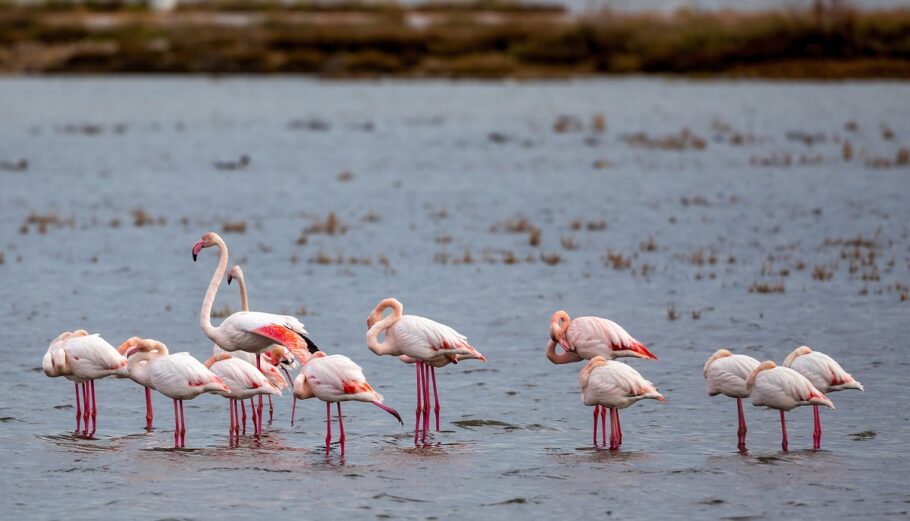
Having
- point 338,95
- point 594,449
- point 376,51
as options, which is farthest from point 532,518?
point 376,51

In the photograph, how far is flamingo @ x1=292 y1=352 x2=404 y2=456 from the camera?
413 inches

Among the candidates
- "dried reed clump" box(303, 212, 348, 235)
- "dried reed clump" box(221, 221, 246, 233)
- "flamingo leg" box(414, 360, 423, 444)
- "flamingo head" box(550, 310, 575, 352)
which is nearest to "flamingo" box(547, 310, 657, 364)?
"flamingo head" box(550, 310, 575, 352)

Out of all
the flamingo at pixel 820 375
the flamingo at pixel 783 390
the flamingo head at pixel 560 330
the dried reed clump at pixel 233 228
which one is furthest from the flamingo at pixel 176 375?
the dried reed clump at pixel 233 228

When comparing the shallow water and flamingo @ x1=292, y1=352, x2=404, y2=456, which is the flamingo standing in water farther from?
the shallow water

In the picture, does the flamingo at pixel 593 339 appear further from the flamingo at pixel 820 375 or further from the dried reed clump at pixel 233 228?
the dried reed clump at pixel 233 228

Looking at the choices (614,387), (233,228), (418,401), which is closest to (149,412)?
(418,401)

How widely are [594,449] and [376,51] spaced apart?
61.9 metres

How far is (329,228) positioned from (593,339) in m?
11.9

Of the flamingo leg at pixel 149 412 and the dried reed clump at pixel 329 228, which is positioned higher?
the dried reed clump at pixel 329 228

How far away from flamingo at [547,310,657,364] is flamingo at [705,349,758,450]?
29.6 inches

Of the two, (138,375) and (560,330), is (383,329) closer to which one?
(560,330)

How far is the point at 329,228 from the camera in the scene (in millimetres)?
22891

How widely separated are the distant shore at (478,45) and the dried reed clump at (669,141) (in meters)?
22.2

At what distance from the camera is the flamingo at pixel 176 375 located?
10.6m
